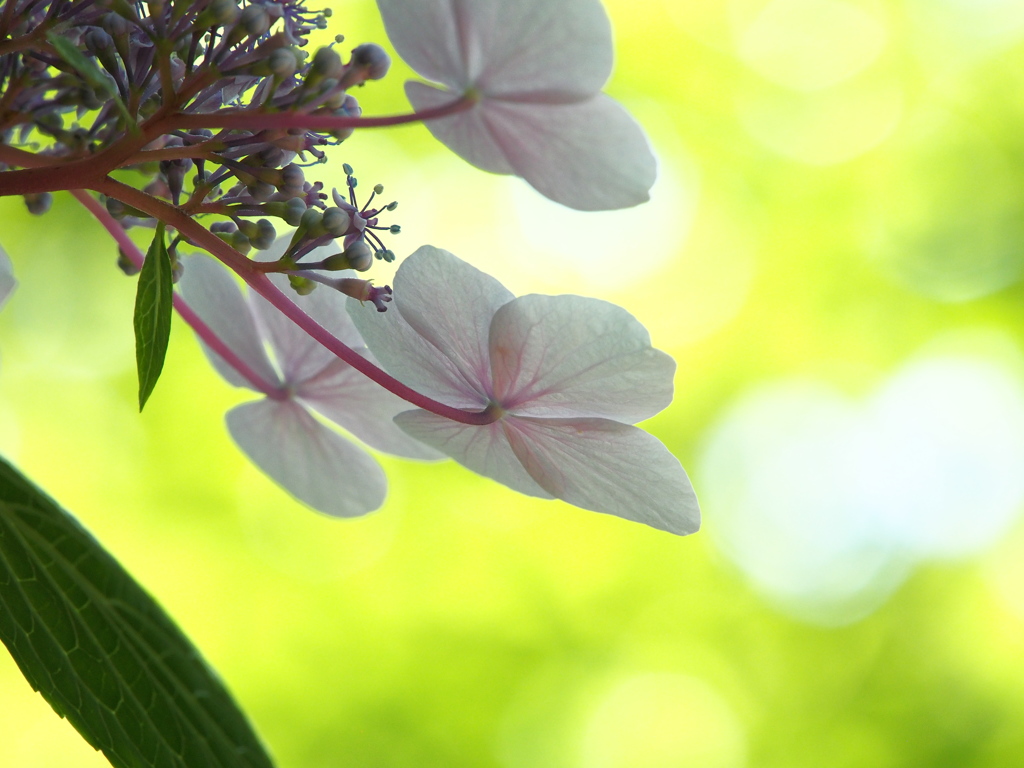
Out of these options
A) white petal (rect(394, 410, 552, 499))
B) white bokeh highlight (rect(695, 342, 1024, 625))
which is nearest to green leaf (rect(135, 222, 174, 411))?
white petal (rect(394, 410, 552, 499))

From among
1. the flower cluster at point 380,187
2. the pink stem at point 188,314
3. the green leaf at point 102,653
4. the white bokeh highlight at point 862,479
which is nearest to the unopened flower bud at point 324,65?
the flower cluster at point 380,187

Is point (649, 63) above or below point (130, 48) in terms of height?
above

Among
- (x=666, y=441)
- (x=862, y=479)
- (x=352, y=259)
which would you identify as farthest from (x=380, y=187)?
(x=862, y=479)

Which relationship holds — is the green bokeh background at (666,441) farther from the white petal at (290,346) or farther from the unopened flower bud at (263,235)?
the unopened flower bud at (263,235)

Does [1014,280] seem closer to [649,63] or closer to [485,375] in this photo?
[649,63]

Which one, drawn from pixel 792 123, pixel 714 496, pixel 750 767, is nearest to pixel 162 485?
pixel 714 496

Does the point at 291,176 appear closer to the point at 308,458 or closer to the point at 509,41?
the point at 509,41
